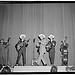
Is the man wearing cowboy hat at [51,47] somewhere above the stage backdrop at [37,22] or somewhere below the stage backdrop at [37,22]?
below

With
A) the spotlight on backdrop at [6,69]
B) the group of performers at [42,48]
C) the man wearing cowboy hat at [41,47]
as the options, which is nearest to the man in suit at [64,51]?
the group of performers at [42,48]

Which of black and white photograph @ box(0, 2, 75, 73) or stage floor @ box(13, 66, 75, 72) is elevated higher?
black and white photograph @ box(0, 2, 75, 73)

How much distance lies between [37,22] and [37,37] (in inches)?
6.9

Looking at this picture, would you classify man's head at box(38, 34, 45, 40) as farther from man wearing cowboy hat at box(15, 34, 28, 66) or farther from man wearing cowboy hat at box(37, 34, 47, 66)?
man wearing cowboy hat at box(15, 34, 28, 66)

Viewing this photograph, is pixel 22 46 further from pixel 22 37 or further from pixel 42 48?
pixel 42 48

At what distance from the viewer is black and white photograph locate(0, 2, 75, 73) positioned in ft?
4.93

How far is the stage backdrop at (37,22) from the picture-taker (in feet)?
5.10

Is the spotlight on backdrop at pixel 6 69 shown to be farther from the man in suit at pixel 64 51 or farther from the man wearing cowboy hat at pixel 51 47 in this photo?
the man in suit at pixel 64 51

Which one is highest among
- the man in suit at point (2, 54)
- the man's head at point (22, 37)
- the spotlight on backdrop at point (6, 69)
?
the man's head at point (22, 37)

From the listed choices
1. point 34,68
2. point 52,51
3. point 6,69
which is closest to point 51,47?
point 52,51

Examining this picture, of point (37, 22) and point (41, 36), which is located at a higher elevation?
point (37, 22)

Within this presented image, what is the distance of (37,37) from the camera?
157cm

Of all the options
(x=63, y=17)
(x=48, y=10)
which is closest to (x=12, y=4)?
(x=48, y=10)

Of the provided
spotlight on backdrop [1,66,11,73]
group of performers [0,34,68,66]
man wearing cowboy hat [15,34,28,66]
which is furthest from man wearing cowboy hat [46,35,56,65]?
spotlight on backdrop [1,66,11,73]
